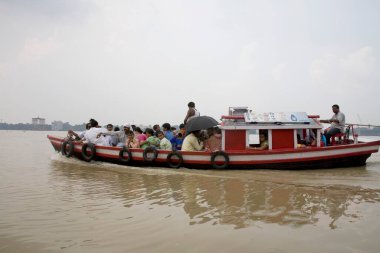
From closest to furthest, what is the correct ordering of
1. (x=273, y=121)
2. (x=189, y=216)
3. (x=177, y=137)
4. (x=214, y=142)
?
(x=189, y=216), (x=273, y=121), (x=214, y=142), (x=177, y=137)

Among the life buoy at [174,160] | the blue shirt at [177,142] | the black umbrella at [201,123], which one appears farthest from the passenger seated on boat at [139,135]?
the black umbrella at [201,123]

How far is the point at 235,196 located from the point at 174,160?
4.86 metres

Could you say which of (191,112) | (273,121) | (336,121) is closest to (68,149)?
(191,112)

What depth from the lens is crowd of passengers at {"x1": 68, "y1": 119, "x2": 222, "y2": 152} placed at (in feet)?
34.5

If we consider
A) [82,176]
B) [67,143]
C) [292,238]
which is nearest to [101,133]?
[67,143]

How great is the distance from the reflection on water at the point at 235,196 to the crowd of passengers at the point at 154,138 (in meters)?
2.22

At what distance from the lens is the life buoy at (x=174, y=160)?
34.0 ft

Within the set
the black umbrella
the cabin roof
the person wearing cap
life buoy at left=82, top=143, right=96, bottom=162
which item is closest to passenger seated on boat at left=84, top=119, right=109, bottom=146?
the person wearing cap

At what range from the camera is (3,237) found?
3516 mm

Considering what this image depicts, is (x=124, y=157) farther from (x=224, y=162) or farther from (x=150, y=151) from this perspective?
(x=224, y=162)

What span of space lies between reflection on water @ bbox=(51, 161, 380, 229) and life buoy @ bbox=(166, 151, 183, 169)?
178cm

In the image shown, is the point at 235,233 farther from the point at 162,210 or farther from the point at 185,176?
the point at 185,176

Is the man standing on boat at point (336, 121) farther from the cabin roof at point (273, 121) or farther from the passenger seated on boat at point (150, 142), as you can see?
the passenger seated on boat at point (150, 142)

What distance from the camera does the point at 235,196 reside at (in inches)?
228
